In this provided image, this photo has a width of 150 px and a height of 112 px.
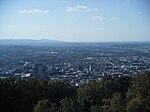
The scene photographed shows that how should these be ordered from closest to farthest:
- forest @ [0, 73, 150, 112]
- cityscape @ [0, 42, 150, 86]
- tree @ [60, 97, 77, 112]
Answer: forest @ [0, 73, 150, 112] → tree @ [60, 97, 77, 112] → cityscape @ [0, 42, 150, 86]

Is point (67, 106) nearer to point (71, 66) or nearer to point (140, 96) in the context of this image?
point (140, 96)

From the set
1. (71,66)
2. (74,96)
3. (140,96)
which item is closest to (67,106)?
(140,96)

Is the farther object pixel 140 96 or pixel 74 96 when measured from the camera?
pixel 74 96

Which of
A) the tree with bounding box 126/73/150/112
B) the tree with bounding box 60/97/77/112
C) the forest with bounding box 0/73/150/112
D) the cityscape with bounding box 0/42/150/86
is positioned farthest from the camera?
the cityscape with bounding box 0/42/150/86

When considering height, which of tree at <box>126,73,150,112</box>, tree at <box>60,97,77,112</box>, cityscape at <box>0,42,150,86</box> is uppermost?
tree at <box>126,73,150,112</box>

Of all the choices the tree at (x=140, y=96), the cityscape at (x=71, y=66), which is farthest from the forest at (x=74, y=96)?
the cityscape at (x=71, y=66)

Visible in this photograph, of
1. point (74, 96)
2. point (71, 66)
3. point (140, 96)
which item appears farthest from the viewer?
point (71, 66)

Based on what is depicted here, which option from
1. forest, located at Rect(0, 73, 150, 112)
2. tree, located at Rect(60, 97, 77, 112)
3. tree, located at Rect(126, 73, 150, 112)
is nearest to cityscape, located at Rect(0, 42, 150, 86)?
forest, located at Rect(0, 73, 150, 112)

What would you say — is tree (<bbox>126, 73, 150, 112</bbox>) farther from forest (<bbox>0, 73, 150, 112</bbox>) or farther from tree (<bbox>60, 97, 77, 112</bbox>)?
tree (<bbox>60, 97, 77, 112</bbox>)

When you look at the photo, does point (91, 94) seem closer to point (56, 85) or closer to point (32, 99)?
point (56, 85)
